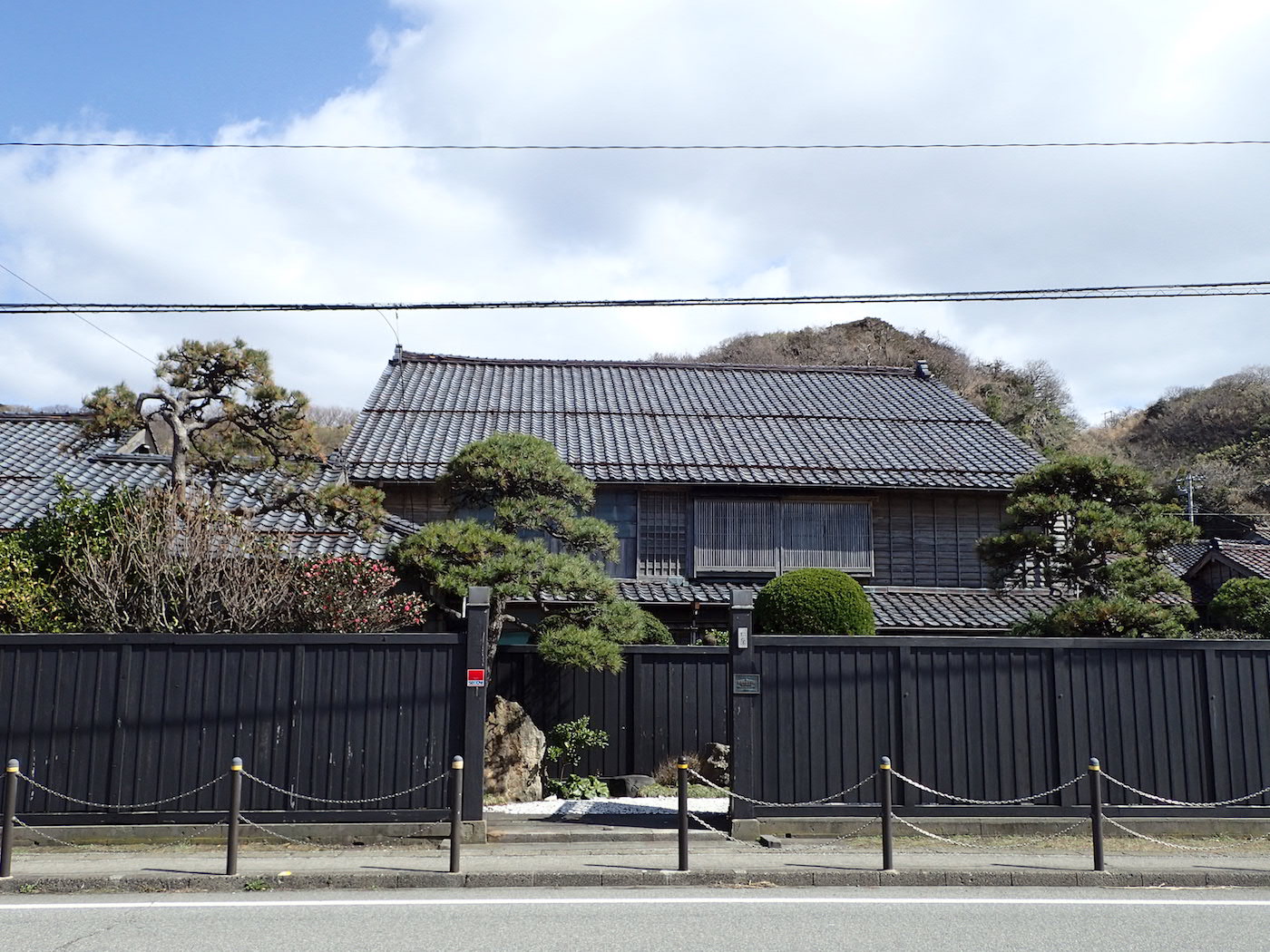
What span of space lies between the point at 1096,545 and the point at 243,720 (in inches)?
414

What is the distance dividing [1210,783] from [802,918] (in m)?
6.69

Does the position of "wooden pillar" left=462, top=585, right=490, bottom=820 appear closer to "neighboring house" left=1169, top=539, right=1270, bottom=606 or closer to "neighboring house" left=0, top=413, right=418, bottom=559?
"neighboring house" left=0, top=413, right=418, bottom=559

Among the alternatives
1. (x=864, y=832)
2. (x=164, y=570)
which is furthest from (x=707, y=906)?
(x=164, y=570)

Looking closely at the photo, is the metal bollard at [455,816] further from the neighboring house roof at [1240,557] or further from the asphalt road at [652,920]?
the neighboring house roof at [1240,557]

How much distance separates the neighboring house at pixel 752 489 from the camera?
70.0ft

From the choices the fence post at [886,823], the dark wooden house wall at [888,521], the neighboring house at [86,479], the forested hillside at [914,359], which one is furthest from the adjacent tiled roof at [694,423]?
the forested hillside at [914,359]

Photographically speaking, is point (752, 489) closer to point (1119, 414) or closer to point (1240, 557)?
point (1240, 557)

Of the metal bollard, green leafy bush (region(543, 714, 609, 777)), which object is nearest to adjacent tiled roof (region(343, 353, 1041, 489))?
green leafy bush (region(543, 714, 609, 777))

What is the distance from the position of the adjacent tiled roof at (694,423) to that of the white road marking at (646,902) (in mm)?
13253

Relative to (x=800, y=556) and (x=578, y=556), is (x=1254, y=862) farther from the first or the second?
(x=800, y=556)

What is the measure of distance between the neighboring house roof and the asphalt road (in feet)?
66.6

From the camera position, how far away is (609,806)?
1319cm

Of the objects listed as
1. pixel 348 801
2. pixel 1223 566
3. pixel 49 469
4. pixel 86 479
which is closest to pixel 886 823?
pixel 348 801

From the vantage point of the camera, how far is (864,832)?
11594 mm
